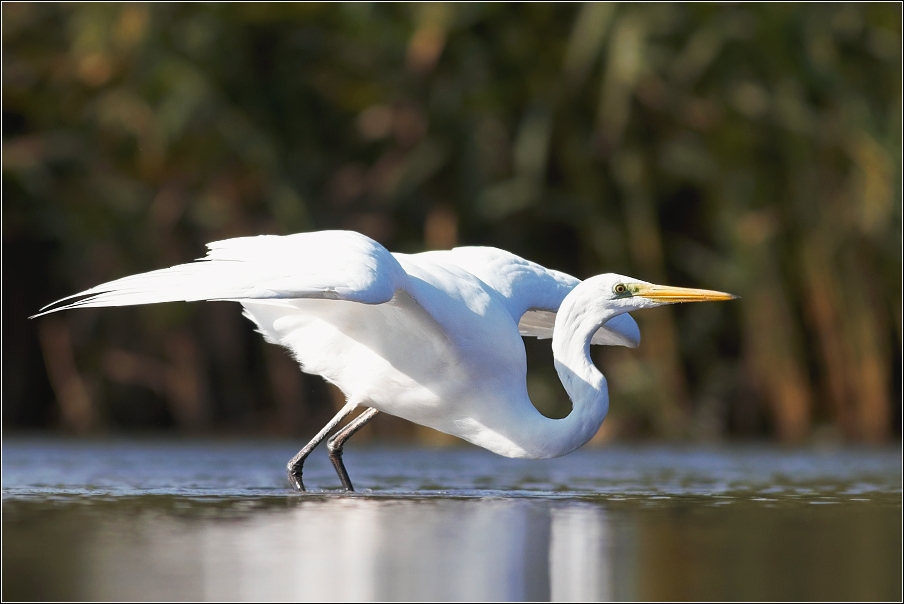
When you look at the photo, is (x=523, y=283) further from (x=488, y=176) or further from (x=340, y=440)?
(x=488, y=176)

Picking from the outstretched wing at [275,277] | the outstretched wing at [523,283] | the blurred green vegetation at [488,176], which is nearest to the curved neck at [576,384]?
the outstretched wing at [523,283]

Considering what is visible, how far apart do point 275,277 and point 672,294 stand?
1.58m

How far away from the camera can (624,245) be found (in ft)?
30.2

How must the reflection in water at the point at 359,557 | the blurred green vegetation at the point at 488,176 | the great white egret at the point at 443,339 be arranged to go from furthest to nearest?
the blurred green vegetation at the point at 488,176, the great white egret at the point at 443,339, the reflection in water at the point at 359,557

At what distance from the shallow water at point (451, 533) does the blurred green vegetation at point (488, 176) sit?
2470 millimetres

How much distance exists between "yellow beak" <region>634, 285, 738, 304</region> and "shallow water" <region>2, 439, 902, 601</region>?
77cm

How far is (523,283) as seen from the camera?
5.41 metres

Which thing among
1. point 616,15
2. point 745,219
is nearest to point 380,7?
point 616,15

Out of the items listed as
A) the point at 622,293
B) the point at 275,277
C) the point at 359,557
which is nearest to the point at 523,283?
the point at 622,293

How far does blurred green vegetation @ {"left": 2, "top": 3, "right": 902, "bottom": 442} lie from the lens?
29.0 feet

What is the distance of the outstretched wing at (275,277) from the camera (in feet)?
13.5

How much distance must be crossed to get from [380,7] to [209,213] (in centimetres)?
189

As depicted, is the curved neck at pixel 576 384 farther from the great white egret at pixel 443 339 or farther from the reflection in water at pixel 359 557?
the reflection in water at pixel 359 557

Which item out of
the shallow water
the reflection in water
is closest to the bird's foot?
the shallow water
